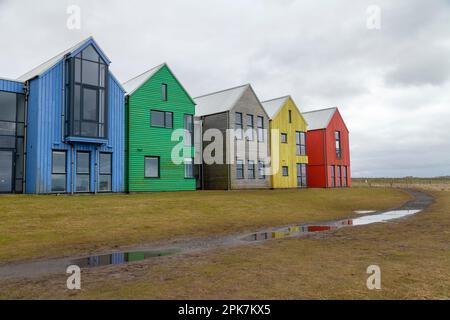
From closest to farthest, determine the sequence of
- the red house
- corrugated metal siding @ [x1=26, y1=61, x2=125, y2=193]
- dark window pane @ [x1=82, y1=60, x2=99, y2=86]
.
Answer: corrugated metal siding @ [x1=26, y1=61, x2=125, y2=193] → dark window pane @ [x1=82, y1=60, x2=99, y2=86] → the red house

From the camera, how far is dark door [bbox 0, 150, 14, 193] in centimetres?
2428

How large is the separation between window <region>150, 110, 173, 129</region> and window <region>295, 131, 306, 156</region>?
18.8 meters

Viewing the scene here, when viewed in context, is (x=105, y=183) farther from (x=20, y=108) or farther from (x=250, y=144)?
(x=250, y=144)

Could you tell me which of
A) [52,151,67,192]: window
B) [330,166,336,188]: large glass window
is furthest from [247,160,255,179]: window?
[52,151,67,192]: window

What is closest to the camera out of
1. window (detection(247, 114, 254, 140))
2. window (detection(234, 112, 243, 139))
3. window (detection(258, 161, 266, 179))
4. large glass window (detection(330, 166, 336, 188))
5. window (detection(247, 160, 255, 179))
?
window (detection(234, 112, 243, 139))

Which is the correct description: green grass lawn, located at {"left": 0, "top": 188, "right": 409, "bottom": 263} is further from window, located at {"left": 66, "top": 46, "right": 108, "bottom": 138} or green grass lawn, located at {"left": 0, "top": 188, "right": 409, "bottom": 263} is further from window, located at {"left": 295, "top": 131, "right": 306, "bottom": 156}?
window, located at {"left": 295, "top": 131, "right": 306, "bottom": 156}

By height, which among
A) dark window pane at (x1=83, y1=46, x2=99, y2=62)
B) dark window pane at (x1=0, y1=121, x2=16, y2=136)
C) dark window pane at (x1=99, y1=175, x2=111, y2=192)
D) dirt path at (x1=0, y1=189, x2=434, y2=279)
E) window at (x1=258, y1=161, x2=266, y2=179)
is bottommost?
dirt path at (x1=0, y1=189, x2=434, y2=279)

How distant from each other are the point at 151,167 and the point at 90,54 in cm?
971

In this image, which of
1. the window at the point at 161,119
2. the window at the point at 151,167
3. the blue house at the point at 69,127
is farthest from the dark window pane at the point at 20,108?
the window at the point at 161,119

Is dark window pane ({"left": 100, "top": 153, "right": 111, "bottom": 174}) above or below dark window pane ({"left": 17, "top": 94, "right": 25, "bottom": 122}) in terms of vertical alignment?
below

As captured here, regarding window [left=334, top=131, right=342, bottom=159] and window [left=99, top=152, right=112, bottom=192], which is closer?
window [left=99, top=152, right=112, bottom=192]
